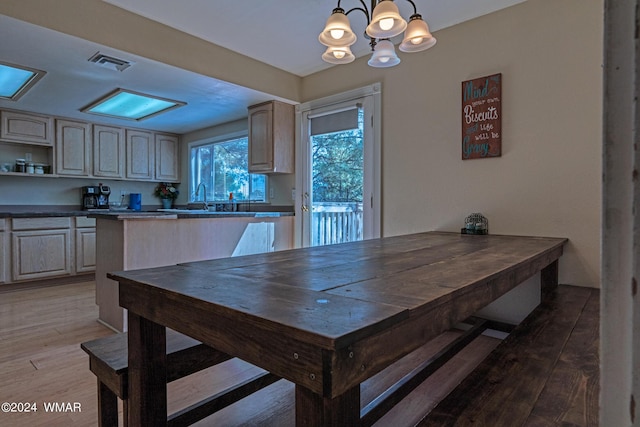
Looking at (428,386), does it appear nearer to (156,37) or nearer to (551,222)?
(551,222)

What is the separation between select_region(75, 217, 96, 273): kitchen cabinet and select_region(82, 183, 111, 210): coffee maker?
638 millimetres

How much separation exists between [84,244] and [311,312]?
466cm

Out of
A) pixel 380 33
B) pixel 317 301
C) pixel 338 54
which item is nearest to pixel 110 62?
pixel 338 54

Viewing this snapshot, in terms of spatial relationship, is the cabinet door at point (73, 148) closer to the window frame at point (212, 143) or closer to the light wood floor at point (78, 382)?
the window frame at point (212, 143)

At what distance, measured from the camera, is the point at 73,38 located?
7.80 feet

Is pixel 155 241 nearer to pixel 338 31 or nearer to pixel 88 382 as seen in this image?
pixel 88 382

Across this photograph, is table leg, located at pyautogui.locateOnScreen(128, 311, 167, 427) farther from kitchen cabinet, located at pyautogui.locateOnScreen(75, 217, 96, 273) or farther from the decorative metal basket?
kitchen cabinet, located at pyautogui.locateOnScreen(75, 217, 96, 273)

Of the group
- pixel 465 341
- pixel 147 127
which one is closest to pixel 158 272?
pixel 465 341

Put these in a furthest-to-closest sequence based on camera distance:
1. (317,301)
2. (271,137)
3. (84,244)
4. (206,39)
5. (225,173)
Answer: (225,173) → (84,244) → (271,137) → (206,39) → (317,301)

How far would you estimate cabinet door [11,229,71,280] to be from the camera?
386 cm

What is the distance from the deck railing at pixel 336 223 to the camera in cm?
345

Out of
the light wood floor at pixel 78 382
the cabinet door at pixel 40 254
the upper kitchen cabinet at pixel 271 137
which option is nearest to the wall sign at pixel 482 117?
the light wood floor at pixel 78 382

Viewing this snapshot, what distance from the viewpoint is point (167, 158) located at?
18.1 feet

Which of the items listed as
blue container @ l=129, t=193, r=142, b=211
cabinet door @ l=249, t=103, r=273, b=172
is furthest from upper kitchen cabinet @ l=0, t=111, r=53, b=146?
cabinet door @ l=249, t=103, r=273, b=172
